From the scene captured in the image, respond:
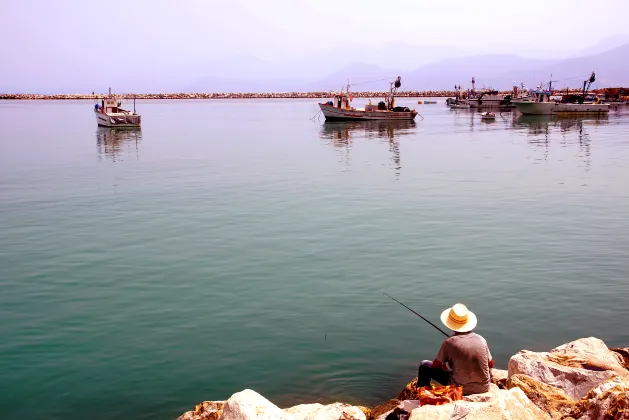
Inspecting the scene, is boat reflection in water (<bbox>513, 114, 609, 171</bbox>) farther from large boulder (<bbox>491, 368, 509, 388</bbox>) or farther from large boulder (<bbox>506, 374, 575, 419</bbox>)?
large boulder (<bbox>506, 374, 575, 419</bbox>)

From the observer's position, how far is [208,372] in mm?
10445

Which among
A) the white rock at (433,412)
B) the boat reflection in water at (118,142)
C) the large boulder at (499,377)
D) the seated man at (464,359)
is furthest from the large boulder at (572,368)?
the boat reflection in water at (118,142)

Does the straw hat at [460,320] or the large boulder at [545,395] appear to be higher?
the straw hat at [460,320]

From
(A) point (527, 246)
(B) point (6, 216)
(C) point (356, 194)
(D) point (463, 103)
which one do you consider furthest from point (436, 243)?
(D) point (463, 103)

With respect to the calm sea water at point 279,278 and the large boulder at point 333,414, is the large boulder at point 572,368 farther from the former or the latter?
the large boulder at point 333,414

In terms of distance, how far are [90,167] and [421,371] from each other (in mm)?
32324

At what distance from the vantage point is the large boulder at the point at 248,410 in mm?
7078

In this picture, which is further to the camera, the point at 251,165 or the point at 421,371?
the point at 251,165

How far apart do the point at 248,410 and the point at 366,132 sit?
57323 mm

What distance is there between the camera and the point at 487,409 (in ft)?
20.4

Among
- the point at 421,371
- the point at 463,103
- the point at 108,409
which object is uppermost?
the point at 463,103

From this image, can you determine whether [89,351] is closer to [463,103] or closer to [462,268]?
[462,268]

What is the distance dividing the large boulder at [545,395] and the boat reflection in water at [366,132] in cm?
2771

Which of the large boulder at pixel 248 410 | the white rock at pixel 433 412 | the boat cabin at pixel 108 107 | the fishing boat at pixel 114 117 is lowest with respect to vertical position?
the large boulder at pixel 248 410
